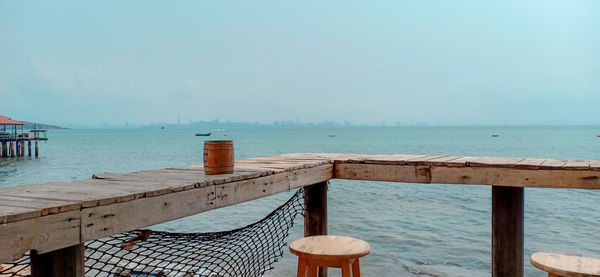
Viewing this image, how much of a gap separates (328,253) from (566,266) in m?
1.35

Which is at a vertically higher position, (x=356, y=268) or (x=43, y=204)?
(x=43, y=204)

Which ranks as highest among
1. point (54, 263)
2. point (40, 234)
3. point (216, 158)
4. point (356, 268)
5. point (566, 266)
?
point (216, 158)

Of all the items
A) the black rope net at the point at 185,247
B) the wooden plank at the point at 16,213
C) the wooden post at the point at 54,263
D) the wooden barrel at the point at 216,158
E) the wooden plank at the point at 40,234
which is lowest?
the black rope net at the point at 185,247

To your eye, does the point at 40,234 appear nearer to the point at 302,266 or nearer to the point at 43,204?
the point at 43,204

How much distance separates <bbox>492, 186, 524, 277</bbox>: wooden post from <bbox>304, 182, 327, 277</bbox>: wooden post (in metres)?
1.40

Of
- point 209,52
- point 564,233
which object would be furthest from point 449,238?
point 209,52

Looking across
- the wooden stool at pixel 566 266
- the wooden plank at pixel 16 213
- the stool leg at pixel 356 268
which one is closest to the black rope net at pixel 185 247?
the wooden plank at pixel 16 213

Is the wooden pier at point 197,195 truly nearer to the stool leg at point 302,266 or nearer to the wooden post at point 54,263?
the wooden post at point 54,263

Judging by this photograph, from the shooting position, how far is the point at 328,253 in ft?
9.58

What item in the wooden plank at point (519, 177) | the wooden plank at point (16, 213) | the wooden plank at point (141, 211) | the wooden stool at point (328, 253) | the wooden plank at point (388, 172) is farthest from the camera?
the wooden plank at point (388, 172)

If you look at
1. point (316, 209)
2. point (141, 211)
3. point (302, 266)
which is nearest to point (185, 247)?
point (302, 266)

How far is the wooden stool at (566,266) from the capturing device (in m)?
2.62

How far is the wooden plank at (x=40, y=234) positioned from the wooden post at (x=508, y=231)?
10.00 ft

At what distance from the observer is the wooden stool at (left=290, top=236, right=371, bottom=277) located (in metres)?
2.91
